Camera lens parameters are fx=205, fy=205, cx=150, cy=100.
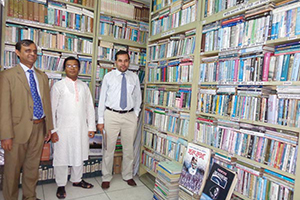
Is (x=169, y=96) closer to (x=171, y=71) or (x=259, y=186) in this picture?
(x=171, y=71)

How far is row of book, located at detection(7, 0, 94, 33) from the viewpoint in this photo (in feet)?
8.87

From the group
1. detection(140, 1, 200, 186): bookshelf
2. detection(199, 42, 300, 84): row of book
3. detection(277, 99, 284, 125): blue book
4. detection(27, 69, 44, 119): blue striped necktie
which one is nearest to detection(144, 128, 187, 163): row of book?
detection(140, 1, 200, 186): bookshelf

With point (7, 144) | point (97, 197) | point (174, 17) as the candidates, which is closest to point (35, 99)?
point (7, 144)

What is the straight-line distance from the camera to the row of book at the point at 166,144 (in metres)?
2.45

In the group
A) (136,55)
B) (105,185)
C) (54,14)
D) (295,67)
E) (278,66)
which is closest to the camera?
(295,67)

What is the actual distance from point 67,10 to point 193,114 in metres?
2.31

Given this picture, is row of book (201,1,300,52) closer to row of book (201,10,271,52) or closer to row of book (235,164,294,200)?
row of book (201,10,271,52)

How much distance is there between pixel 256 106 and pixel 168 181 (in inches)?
46.7

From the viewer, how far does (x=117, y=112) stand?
2809 millimetres

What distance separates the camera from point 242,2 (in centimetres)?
179

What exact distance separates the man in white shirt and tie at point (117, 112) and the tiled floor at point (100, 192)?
0.10 metres

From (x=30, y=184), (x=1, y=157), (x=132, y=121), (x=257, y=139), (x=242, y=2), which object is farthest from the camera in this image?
(x=132, y=121)

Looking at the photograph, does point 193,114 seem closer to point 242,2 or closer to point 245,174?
point 245,174

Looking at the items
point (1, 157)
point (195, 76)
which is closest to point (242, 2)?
point (195, 76)
